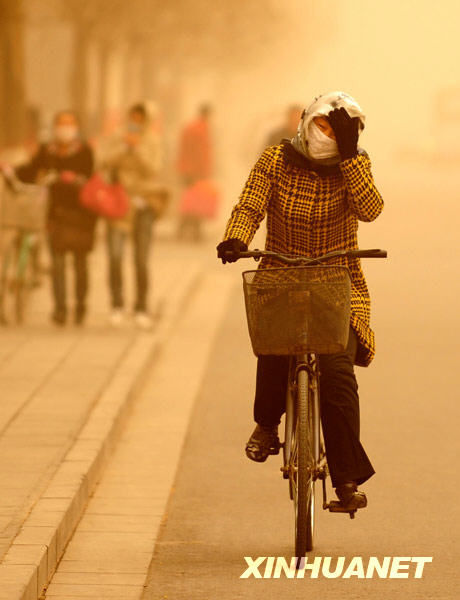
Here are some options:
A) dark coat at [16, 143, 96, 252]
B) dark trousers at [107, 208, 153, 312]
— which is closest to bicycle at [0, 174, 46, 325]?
dark coat at [16, 143, 96, 252]

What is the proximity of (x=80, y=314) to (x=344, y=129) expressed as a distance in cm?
771

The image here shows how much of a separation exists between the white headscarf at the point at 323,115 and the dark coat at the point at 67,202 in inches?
279

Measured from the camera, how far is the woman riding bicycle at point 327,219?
22.3 feet

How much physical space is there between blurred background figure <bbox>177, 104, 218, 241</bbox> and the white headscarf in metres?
18.1

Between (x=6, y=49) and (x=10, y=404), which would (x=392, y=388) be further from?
(x=6, y=49)

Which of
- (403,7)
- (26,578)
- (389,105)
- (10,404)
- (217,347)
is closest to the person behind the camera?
(26,578)

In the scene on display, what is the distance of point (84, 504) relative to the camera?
309 inches

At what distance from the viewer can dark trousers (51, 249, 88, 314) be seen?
1415cm

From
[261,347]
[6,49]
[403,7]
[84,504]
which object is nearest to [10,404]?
[84,504]

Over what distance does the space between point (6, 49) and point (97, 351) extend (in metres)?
14.3

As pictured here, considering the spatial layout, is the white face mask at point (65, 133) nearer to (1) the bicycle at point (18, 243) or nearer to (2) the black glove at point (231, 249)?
(1) the bicycle at point (18, 243)

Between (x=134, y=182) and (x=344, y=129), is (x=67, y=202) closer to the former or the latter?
(x=134, y=182)

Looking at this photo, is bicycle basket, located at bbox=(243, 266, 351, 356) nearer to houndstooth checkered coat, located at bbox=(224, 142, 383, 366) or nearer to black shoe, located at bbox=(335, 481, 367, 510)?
houndstooth checkered coat, located at bbox=(224, 142, 383, 366)

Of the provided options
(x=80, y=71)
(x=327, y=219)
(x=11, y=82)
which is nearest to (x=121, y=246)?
(x=327, y=219)
